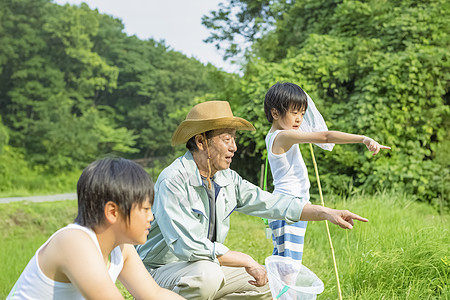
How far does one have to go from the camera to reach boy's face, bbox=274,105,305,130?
3346 millimetres

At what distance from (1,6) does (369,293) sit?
1088 inches

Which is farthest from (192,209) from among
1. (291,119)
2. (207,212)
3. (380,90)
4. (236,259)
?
(380,90)

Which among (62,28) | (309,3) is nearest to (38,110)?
(62,28)

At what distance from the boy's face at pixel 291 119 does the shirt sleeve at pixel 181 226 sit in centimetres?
105

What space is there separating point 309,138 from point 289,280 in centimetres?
85

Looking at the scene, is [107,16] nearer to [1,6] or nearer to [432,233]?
[1,6]

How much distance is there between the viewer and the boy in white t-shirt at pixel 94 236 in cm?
163

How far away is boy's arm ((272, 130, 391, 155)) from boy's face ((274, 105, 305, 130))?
0.14 m

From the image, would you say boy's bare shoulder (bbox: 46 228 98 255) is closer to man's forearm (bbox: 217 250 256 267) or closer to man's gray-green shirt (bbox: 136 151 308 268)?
man's gray-green shirt (bbox: 136 151 308 268)

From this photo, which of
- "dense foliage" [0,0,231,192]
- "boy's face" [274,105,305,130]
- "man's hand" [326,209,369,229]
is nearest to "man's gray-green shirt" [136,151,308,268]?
A: "man's hand" [326,209,369,229]

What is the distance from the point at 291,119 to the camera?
3.35 meters

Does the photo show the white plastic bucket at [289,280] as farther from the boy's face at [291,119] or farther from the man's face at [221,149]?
the boy's face at [291,119]

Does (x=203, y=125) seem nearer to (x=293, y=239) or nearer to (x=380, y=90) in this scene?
(x=293, y=239)

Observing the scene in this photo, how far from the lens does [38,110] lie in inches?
1034
